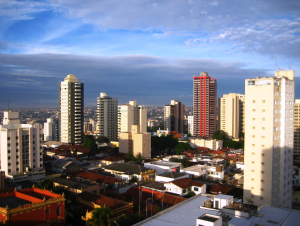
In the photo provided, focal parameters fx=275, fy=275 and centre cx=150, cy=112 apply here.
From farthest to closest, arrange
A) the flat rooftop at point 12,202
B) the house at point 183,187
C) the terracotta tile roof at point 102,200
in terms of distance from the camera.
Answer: the house at point 183,187 → the terracotta tile roof at point 102,200 → the flat rooftop at point 12,202

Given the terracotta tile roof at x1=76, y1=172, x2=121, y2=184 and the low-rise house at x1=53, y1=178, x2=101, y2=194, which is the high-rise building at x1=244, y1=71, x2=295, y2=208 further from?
the terracotta tile roof at x1=76, y1=172, x2=121, y2=184

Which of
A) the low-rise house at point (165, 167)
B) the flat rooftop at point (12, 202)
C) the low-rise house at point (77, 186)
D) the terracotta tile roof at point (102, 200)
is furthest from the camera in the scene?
the low-rise house at point (165, 167)

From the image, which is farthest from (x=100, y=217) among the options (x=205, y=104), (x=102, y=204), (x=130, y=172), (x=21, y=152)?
(x=205, y=104)

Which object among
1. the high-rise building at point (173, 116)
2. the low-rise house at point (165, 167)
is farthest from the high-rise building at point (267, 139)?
the high-rise building at point (173, 116)

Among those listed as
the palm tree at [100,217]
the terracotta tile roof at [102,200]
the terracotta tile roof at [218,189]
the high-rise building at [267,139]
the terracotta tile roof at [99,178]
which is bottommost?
the terracotta tile roof at [218,189]

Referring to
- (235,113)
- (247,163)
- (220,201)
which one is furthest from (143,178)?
(235,113)

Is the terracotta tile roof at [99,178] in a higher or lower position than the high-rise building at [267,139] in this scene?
lower

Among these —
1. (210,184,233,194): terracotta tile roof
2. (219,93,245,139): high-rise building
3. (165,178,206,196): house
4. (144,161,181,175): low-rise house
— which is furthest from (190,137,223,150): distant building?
(165,178,206,196): house

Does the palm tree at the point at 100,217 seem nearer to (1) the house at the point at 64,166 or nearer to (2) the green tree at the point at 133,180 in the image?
(2) the green tree at the point at 133,180
